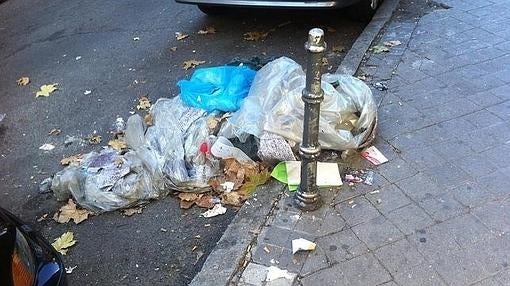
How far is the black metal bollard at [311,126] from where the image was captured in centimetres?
274

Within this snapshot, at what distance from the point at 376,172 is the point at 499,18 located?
2.87 meters

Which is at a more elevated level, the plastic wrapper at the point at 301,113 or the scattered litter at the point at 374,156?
the plastic wrapper at the point at 301,113

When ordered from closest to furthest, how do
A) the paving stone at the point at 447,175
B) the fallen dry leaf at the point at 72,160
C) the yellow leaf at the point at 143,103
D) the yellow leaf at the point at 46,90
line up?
the paving stone at the point at 447,175 → the fallen dry leaf at the point at 72,160 → the yellow leaf at the point at 143,103 → the yellow leaf at the point at 46,90

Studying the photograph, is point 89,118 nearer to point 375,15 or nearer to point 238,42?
point 238,42

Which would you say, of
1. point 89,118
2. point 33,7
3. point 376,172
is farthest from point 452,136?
point 33,7

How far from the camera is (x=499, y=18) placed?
5367mm

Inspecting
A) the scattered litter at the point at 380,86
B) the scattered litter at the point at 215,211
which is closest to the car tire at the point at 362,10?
the scattered litter at the point at 380,86

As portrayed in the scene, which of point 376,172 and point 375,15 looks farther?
point 375,15

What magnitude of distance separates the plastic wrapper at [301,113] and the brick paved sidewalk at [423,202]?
215 millimetres

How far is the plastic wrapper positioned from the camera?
349 centimetres

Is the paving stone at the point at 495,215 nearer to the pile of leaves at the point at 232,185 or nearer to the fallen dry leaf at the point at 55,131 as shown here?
the pile of leaves at the point at 232,185

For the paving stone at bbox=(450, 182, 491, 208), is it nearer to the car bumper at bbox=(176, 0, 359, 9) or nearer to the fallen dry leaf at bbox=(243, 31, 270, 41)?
the car bumper at bbox=(176, 0, 359, 9)

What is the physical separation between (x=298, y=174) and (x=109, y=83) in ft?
8.07

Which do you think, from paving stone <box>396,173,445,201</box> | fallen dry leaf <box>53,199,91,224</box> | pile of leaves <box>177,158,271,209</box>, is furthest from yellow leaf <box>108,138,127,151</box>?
paving stone <box>396,173,445,201</box>
